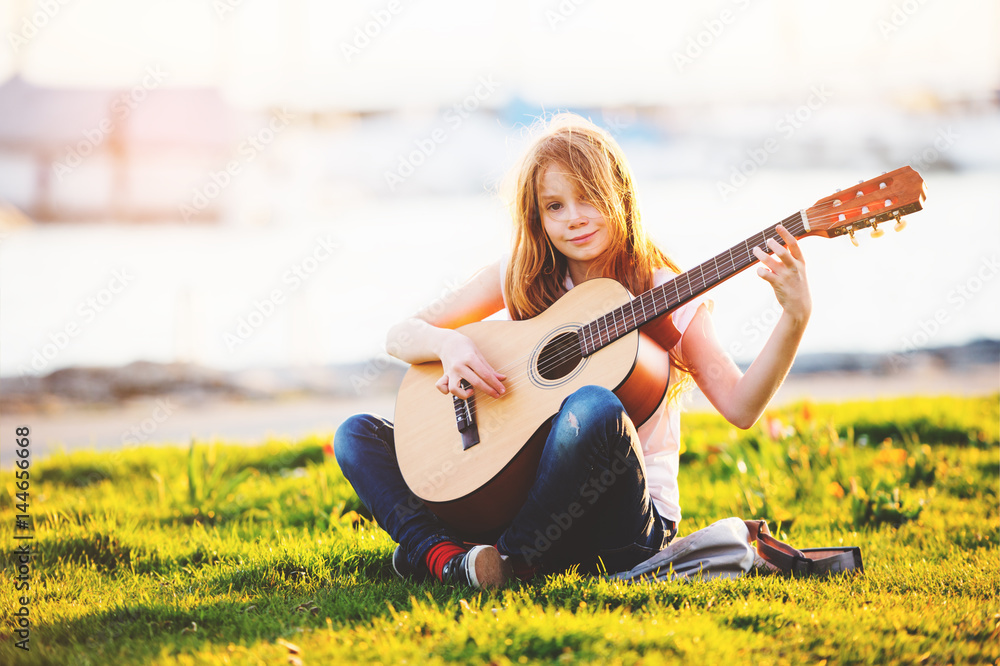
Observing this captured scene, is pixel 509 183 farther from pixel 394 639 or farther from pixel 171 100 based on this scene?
pixel 171 100

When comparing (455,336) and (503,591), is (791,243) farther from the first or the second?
(503,591)

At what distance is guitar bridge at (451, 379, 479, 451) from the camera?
2246 mm

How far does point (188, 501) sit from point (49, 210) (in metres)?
6.46

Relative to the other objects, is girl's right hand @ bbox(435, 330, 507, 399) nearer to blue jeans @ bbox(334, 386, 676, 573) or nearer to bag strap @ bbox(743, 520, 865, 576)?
blue jeans @ bbox(334, 386, 676, 573)

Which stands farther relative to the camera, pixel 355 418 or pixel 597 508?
pixel 355 418

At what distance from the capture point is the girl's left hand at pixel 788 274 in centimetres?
196

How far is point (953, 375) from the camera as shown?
780 cm

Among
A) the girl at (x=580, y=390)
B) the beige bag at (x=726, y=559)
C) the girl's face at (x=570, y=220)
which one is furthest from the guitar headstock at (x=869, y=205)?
the beige bag at (x=726, y=559)

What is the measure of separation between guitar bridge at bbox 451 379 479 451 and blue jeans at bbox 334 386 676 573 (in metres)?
0.26

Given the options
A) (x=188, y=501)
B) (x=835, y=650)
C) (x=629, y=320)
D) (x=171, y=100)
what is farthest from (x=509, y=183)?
(x=171, y=100)

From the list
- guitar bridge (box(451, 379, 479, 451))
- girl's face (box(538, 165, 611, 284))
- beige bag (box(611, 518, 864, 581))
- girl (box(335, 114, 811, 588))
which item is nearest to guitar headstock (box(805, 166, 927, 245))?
girl (box(335, 114, 811, 588))

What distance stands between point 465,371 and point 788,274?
1013mm

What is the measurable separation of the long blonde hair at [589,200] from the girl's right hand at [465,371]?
277 millimetres

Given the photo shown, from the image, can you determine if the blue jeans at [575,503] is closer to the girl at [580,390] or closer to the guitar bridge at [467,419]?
the girl at [580,390]
